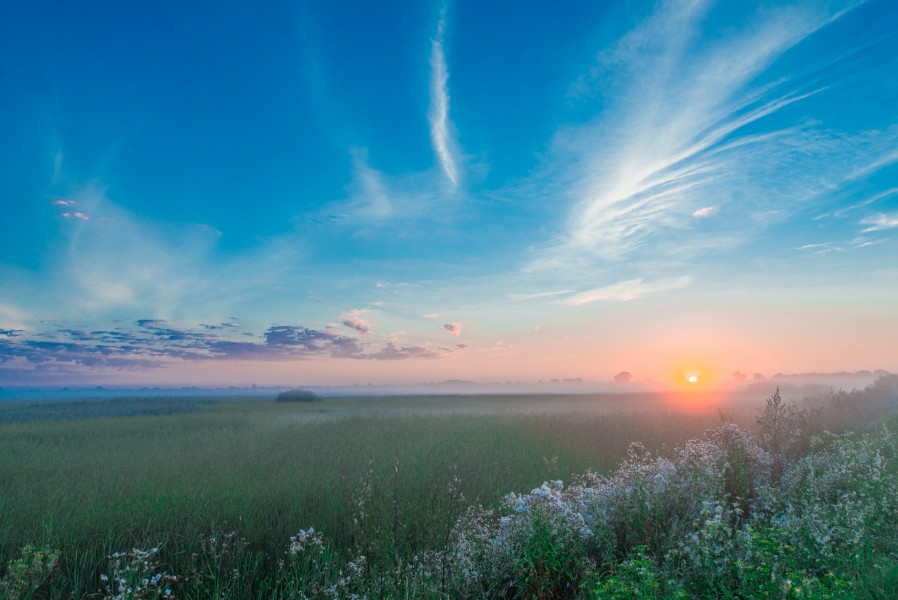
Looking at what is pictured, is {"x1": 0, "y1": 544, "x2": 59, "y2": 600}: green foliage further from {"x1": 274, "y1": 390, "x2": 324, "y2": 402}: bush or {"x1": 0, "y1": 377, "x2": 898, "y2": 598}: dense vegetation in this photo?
{"x1": 274, "y1": 390, "x2": 324, "y2": 402}: bush

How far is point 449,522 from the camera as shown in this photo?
4801 mm

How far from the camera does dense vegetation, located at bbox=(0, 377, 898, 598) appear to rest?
457 cm

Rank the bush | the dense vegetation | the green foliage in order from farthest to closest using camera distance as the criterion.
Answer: the bush
the dense vegetation
the green foliage

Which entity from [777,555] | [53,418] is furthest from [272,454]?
[53,418]

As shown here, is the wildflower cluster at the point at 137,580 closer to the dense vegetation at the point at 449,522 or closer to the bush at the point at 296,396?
the dense vegetation at the point at 449,522

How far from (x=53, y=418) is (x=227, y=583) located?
25.0 metres

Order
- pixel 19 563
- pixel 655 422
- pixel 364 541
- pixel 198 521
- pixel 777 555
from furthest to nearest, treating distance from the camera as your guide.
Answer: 1. pixel 655 422
2. pixel 198 521
3. pixel 364 541
4. pixel 777 555
5. pixel 19 563

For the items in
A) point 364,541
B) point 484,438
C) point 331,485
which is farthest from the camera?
point 484,438

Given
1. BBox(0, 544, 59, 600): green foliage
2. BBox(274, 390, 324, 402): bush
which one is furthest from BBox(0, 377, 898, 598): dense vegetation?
BBox(274, 390, 324, 402): bush

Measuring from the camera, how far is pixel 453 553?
537cm

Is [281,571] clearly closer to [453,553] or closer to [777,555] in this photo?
[453,553]

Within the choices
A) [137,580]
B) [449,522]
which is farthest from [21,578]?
[449,522]

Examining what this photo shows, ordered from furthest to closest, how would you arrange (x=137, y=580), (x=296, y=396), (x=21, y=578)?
(x=296, y=396) < (x=137, y=580) < (x=21, y=578)

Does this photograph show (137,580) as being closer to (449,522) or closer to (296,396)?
(449,522)
